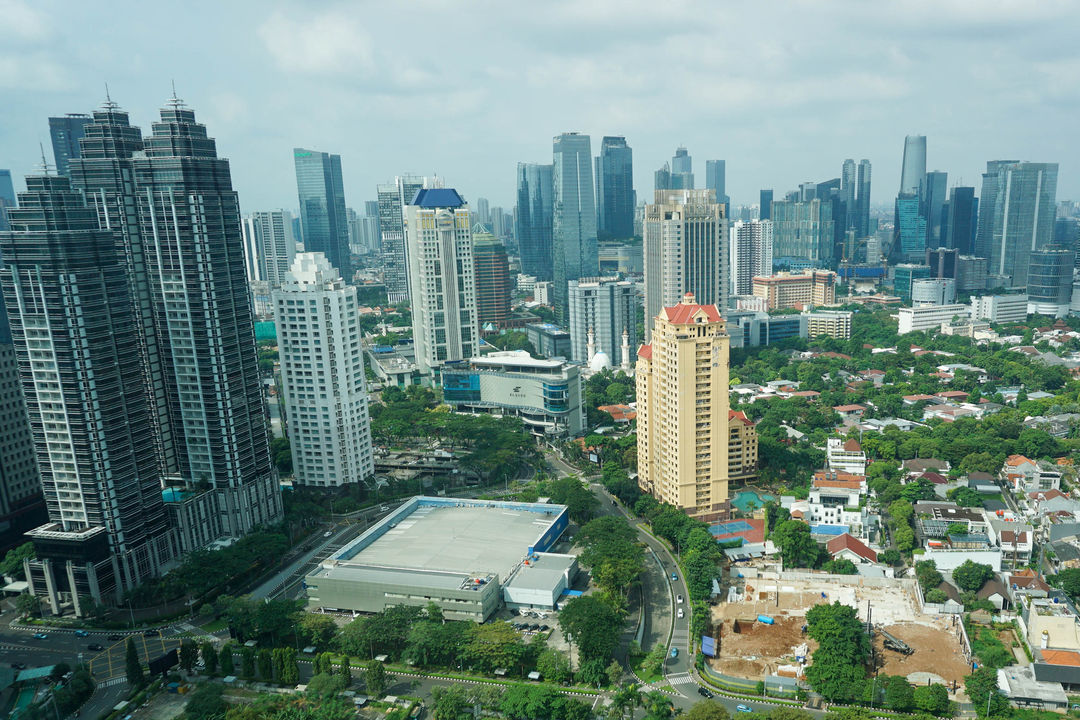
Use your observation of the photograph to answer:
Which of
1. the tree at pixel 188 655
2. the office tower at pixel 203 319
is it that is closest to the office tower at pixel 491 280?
the office tower at pixel 203 319

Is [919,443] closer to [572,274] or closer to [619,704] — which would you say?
[619,704]

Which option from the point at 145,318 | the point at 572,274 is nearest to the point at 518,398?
the point at 145,318

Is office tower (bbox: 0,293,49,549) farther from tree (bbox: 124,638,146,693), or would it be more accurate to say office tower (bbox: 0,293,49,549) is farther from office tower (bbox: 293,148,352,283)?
office tower (bbox: 293,148,352,283)

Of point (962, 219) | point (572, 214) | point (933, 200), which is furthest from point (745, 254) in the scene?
point (933, 200)

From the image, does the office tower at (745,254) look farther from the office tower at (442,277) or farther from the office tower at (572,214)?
the office tower at (442,277)

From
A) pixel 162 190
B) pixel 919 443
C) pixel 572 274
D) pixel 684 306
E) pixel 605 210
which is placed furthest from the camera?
pixel 605 210

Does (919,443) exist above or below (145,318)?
below
